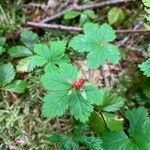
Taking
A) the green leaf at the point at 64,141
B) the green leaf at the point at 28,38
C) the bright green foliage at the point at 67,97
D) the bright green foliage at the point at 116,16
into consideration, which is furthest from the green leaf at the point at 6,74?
the bright green foliage at the point at 116,16

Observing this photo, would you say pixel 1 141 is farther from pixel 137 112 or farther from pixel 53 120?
pixel 137 112

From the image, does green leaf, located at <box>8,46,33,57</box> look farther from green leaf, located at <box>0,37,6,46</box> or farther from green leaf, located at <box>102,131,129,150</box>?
green leaf, located at <box>102,131,129,150</box>

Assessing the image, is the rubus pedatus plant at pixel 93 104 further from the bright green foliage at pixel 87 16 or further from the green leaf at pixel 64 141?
the bright green foliage at pixel 87 16

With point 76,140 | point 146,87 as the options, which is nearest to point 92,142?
point 76,140

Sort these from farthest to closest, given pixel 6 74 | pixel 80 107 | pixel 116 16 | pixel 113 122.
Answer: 1. pixel 116 16
2. pixel 6 74
3. pixel 113 122
4. pixel 80 107

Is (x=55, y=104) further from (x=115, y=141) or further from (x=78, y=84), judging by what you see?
(x=115, y=141)

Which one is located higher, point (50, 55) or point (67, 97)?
point (50, 55)

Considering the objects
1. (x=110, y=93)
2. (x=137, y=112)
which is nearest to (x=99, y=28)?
(x=110, y=93)
